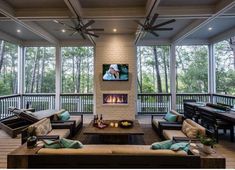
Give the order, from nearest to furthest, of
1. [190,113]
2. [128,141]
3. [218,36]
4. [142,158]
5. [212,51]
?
[142,158], [128,141], [190,113], [218,36], [212,51]

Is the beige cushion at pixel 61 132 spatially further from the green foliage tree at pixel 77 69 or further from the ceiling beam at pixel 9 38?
the ceiling beam at pixel 9 38

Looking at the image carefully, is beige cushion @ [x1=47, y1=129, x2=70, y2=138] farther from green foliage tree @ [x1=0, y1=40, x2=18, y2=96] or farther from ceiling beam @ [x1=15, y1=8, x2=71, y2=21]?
green foliage tree @ [x1=0, y1=40, x2=18, y2=96]

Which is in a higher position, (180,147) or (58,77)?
(58,77)

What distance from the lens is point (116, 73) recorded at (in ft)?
26.7

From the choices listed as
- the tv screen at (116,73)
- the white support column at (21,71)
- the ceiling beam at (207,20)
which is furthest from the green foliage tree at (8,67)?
the ceiling beam at (207,20)

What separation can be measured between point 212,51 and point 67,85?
23.3 feet

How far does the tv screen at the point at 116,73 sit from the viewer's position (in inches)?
320

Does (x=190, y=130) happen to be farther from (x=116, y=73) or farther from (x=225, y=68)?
(x=225, y=68)

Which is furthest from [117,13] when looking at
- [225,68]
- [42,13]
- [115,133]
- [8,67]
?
[225,68]

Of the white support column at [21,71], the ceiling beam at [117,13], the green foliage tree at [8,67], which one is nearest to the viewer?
the ceiling beam at [117,13]

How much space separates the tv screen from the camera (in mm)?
8127

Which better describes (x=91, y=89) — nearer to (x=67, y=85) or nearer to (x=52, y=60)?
(x=67, y=85)

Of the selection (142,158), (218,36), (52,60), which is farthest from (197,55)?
(142,158)

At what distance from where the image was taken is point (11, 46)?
8477 millimetres
